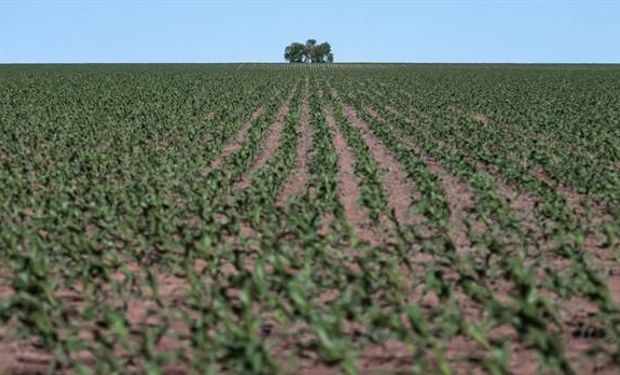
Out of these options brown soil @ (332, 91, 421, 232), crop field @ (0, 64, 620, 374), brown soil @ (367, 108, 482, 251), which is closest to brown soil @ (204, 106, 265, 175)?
crop field @ (0, 64, 620, 374)

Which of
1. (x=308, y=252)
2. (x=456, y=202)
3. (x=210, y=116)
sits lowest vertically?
(x=456, y=202)

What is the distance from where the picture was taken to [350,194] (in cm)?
1411

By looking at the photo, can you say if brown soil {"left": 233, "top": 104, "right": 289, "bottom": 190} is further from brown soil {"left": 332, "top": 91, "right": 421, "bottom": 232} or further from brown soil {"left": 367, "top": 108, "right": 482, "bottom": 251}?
brown soil {"left": 367, "top": 108, "right": 482, "bottom": 251}

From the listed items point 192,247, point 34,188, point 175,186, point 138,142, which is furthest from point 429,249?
point 138,142

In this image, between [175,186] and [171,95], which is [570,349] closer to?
[175,186]

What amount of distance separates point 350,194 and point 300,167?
3.26 metres

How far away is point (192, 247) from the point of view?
8.85 metres

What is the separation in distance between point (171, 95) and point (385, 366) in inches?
1428
